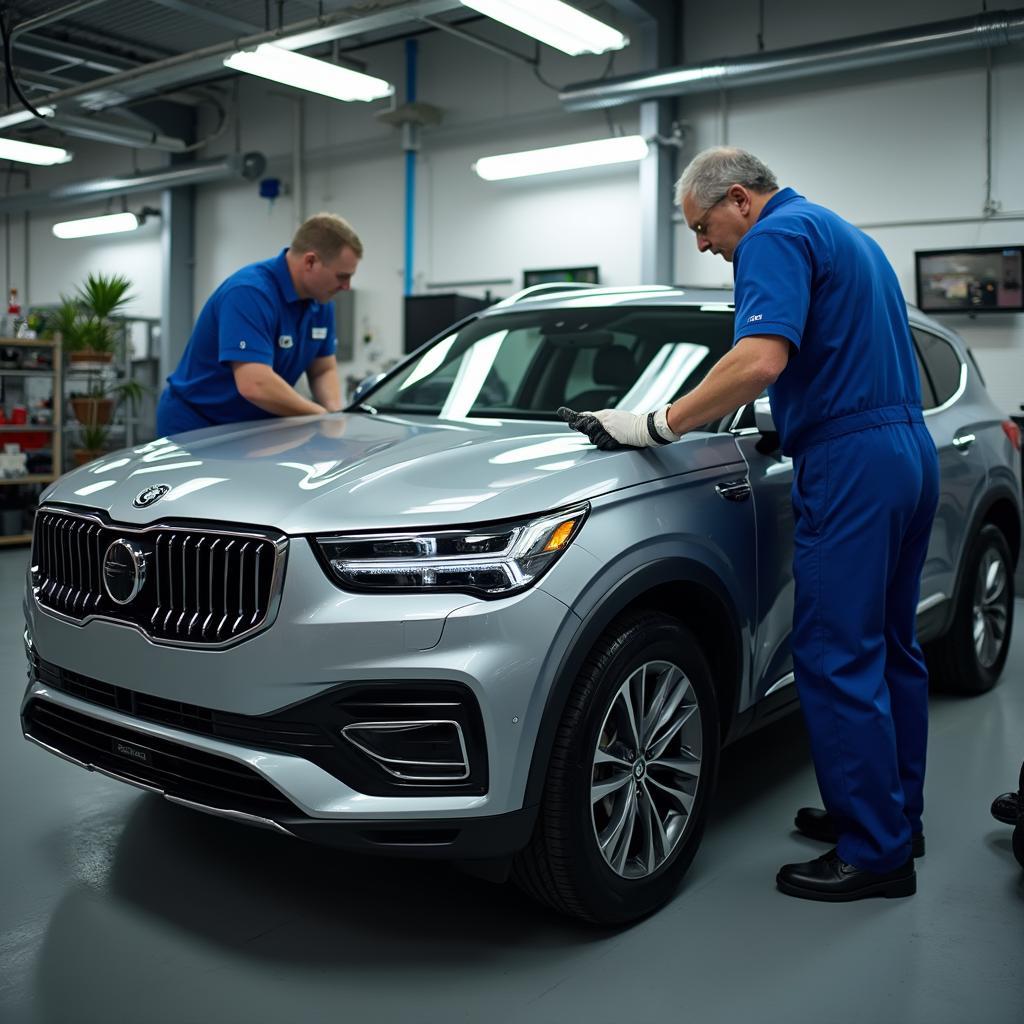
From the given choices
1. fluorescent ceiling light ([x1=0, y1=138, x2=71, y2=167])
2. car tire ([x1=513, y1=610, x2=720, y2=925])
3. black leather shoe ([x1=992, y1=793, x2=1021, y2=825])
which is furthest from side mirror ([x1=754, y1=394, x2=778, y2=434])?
fluorescent ceiling light ([x1=0, y1=138, x2=71, y2=167])

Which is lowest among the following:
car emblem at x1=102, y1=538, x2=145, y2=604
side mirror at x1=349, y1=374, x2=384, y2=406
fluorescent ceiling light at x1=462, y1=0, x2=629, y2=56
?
car emblem at x1=102, y1=538, x2=145, y2=604

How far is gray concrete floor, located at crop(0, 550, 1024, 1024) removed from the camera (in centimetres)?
195

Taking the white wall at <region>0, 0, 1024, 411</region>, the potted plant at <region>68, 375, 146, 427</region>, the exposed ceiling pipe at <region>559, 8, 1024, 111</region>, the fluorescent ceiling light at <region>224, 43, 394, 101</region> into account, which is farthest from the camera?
the potted plant at <region>68, 375, 146, 427</region>

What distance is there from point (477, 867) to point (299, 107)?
11.7 meters

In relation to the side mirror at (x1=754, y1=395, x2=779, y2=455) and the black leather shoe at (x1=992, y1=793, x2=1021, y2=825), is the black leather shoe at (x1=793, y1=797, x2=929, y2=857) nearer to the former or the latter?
the black leather shoe at (x1=992, y1=793, x2=1021, y2=825)

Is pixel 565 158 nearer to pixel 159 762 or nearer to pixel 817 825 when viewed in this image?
pixel 817 825

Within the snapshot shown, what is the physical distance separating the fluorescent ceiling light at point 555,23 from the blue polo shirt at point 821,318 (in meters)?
4.94

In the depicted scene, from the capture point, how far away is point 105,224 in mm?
14047

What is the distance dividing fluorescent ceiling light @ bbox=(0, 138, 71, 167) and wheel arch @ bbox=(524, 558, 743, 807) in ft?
36.4

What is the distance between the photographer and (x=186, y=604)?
2002 millimetres

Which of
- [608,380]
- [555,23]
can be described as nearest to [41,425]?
[555,23]

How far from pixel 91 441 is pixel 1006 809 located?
859cm

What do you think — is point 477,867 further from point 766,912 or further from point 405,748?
point 766,912

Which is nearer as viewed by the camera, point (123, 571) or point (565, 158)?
point (123, 571)
